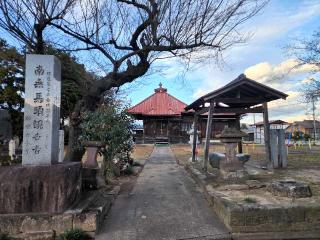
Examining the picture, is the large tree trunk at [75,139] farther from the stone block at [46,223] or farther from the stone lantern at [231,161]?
the stone block at [46,223]

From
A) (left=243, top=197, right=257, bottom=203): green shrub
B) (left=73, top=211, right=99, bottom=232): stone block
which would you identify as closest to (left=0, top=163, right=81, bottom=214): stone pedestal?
(left=73, top=211, right=99, bottom=232): stone block

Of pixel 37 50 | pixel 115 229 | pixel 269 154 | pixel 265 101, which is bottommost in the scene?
pixel 115 229

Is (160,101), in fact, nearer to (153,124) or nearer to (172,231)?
(153,124)

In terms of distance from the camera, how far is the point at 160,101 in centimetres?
4519

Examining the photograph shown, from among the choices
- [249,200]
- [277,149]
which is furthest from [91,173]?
[277,149]

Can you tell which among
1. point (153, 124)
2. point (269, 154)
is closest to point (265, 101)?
point (269, 154)

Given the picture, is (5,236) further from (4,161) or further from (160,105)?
(160,105)

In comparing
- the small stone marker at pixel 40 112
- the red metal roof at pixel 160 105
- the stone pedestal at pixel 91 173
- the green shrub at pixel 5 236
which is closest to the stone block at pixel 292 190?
the stone pedestal at pixel 91 173

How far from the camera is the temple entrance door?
140ft

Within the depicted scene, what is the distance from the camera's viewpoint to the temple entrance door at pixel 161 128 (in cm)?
4278

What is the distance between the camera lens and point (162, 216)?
296 inches

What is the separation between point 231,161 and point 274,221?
132 inches

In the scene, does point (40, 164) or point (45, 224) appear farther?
point (40, 164)

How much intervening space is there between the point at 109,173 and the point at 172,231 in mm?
6873
